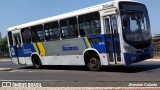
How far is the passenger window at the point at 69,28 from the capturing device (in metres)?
19.4

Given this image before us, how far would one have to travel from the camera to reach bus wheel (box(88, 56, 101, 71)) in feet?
60.6

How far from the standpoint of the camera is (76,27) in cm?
1930

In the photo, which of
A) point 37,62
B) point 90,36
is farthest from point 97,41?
point 37,62

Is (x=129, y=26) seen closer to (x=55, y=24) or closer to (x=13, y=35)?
(x=55, y=24)

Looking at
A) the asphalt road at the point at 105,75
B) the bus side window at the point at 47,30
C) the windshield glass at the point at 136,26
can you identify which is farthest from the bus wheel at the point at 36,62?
the windshield glass at the point at 136,26

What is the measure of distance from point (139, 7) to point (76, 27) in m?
3.42

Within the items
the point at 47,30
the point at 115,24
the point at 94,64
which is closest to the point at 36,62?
the point at 47,30

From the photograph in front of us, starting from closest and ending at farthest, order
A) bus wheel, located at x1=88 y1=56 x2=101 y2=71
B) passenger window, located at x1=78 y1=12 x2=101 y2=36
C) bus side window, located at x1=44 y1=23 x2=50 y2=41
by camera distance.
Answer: passenger window, located at x1=78 y1=12 x2=101 y2=36 → bus wheel, located at x1=88 y1=56 x2=101 y2=71 → bus side window, located at x1=44 y1=23 x2=50 y2=41

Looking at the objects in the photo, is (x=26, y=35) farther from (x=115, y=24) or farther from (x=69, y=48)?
(x=115, y=24)

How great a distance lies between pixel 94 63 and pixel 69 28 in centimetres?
250

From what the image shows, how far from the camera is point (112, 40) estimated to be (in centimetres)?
1728

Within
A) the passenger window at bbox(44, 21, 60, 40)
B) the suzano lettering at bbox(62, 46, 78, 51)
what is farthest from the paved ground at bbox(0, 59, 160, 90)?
the passenger window at bbox(44, 21, 60, 40)

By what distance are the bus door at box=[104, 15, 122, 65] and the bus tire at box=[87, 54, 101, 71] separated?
1.06 meters

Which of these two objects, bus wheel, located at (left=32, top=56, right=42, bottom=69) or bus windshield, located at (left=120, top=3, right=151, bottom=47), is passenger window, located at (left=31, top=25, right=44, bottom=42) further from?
bus windshield, located at (left=120, top=3, right=151, bottom=47)
